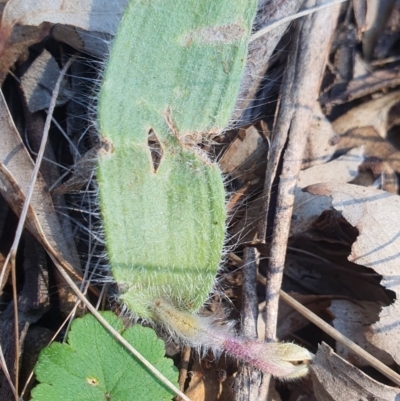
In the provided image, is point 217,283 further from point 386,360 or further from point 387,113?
point 387,113

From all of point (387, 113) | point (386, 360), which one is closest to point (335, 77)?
point (387, 113)

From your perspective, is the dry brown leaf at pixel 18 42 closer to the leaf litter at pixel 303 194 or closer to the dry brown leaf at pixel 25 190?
the leaf litter at pixel 303 194

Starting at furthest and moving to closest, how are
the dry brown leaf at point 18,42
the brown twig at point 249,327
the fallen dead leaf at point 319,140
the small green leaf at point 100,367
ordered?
the fallen dead leaf at point 319,140 < the dry brown leaf at point 18,42 < the brown twig at point 249,327 < the small green leaf at point 100,367

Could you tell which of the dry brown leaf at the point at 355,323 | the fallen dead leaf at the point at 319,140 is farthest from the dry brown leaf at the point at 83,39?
the dry brown leaf at the point at 355,323

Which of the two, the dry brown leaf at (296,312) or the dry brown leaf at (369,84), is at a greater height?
the dry brown leaf at (369,84)

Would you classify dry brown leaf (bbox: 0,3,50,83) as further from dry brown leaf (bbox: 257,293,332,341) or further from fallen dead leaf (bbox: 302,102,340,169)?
dry brown leaf (bbox: 257,293,332,341)

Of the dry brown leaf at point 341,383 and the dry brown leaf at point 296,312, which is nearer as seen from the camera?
the dry brown leaf at point 341,383

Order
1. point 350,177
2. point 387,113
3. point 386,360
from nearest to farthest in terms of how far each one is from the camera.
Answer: point 386,360
point 350,177
point 387,113
